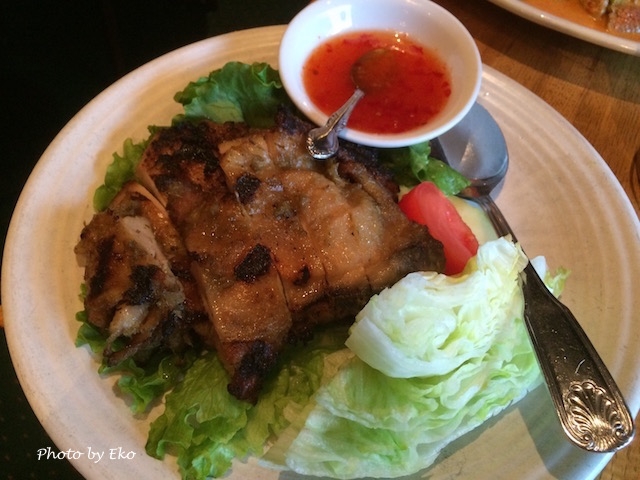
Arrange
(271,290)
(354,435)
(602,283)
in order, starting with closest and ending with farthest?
(354,435)
(271,290)
(602,283)

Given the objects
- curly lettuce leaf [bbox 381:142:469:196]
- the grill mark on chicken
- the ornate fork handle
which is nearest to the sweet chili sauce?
curly lettuce leaf [bbox 381:142:469:196]

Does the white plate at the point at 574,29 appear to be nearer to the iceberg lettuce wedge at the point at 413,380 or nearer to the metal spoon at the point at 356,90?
the metal spoon at the point at 356,90

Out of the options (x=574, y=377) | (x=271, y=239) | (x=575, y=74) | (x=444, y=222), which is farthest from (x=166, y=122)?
(x=575, y=74)

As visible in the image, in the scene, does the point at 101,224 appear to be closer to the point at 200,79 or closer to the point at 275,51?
the point at 200,79

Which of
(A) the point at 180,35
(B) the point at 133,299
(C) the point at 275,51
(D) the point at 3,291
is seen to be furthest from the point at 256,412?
(A) the point at 180,35

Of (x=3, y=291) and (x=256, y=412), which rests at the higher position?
(x=3, y=291)

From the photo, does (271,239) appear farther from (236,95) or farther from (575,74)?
(575,74)
